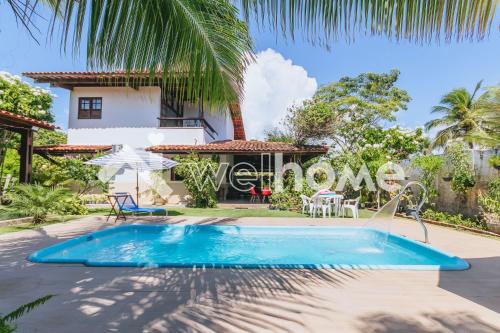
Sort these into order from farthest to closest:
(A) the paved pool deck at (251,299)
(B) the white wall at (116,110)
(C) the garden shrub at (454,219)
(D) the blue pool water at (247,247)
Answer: (B) the white wall at (116,110)
(C) the garden shrub at (454,219)
(D) the blue pool water at (247,247)
(A) the paved pool deck at (251,299)

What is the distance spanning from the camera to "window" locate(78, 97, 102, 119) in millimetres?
19844

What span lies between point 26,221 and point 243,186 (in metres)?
12.7

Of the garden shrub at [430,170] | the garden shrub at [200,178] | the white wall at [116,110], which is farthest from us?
the white wall at [116,110]

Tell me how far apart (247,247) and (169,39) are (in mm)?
7537

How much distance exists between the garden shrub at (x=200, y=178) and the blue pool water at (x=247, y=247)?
5.50 metres

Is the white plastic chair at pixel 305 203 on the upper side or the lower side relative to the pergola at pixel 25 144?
lower

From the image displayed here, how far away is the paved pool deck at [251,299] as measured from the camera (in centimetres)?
322

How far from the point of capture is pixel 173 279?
475cm

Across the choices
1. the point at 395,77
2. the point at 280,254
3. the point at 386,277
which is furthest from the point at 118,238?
the point at 395,77

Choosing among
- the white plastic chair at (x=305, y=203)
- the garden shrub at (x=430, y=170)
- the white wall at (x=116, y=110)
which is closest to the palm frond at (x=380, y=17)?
the white plastic chair at (x=305, y=203)

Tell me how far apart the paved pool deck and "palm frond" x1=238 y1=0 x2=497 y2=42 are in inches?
107

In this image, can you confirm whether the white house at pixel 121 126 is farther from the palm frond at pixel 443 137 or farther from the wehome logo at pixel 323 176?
the palm frond at pixel 443 137

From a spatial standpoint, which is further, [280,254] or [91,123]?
[91,123]

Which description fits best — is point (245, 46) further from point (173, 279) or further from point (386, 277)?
point (386, 277)
